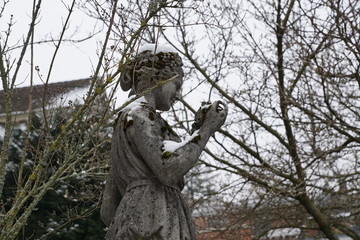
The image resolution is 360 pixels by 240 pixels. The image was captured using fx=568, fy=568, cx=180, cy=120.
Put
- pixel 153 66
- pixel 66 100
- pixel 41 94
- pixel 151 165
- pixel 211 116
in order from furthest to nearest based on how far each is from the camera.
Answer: pixel 66 100 < pixel 41 94 < pixel 153 66 < pixel 211 116 < pixel 151 165

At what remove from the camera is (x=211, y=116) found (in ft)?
12.1

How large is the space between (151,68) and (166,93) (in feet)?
0.68

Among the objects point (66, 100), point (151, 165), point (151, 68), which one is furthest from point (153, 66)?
point (66, 100)

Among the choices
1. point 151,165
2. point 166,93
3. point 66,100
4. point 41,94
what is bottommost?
point 151,165

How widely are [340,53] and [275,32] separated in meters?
1.64

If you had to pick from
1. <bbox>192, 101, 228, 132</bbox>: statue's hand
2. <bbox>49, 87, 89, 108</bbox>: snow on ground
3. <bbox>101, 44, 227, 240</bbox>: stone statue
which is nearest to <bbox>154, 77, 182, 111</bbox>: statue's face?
<bbox>101, 44, 227, 240</bbox>: stone statue

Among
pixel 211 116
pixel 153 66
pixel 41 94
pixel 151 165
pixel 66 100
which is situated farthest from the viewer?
pixel 66 100

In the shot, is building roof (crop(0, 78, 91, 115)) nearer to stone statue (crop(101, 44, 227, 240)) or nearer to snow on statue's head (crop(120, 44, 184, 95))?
snow on statue's head (crop(120, 44, 184, 95))

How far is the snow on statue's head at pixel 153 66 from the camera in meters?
3.98

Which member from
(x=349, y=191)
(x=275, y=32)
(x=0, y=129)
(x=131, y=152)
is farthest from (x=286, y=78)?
(x=131, y=152)

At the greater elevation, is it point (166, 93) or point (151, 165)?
point (166, 93)

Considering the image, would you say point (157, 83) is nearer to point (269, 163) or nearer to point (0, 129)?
point (269, 163)

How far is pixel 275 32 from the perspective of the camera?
35.9ft

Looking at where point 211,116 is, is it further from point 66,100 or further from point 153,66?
point 66,100
